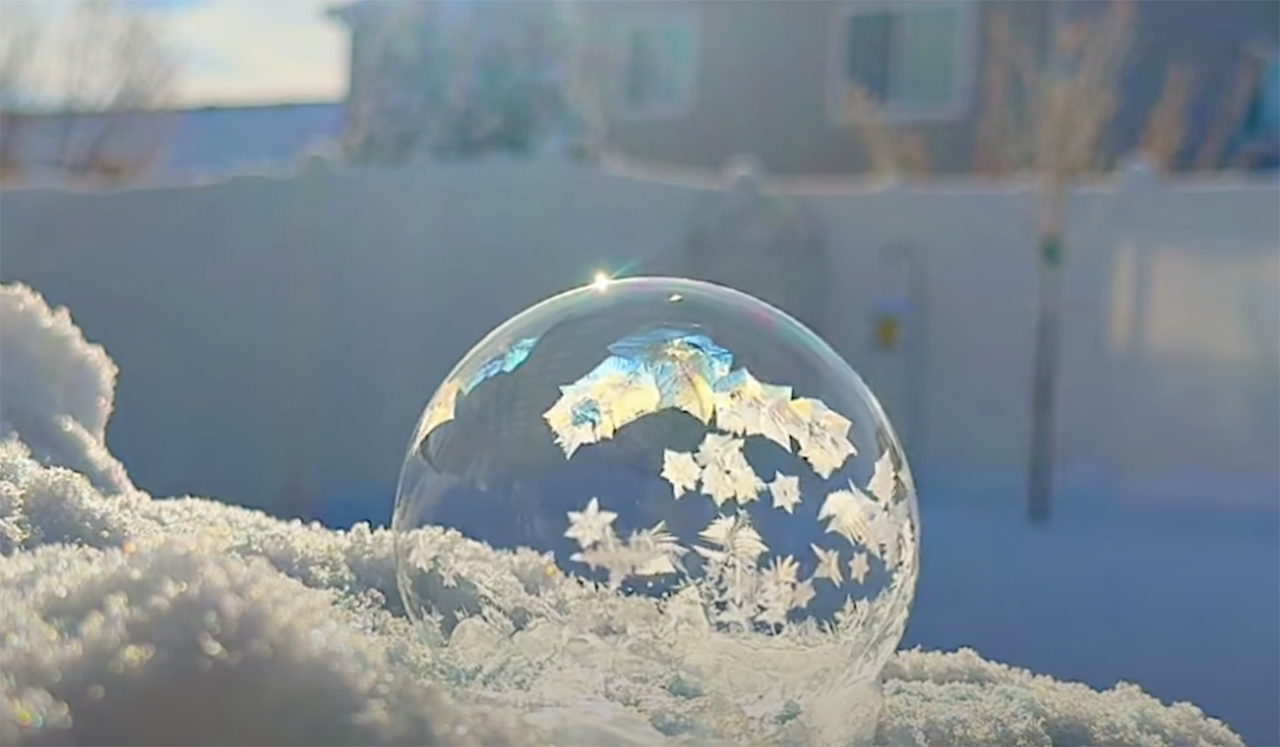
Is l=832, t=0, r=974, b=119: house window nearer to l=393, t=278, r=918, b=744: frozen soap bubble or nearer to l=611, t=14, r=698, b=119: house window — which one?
l=611, t=14, r=698, b=119: house window

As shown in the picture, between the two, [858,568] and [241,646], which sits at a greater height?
[241,646]

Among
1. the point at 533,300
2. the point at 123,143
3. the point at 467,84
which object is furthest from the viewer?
the point at 123,143

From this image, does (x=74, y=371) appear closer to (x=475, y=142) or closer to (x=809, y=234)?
(x=809, y=234)

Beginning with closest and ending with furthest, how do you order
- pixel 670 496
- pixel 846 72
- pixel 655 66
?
pixel 670 496 < pixel 846 72 < pixel 655 66

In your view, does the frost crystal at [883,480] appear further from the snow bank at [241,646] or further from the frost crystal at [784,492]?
the snow bank at [241,646]

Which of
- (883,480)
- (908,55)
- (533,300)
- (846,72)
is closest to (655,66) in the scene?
(846,72)

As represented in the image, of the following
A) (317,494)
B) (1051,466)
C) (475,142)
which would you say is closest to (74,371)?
(317,494)

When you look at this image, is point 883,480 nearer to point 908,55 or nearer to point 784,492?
point 784,492
